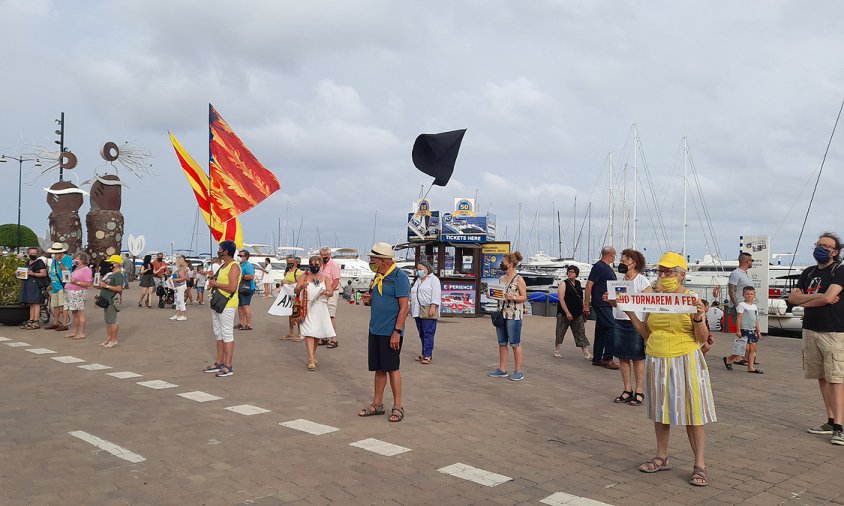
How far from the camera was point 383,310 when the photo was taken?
6.79 m

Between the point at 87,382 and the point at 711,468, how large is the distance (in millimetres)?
7573

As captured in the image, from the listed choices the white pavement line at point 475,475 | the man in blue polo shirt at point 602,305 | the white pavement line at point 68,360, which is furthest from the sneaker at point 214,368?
the man in blue polo shirt at point 602,305

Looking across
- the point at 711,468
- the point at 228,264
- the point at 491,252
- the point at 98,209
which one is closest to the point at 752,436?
the point at 711,468

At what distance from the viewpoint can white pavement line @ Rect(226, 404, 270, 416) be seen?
689 cm

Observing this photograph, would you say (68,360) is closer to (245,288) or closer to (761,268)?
(245,288)

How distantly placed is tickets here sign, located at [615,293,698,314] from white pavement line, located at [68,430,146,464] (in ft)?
13.3

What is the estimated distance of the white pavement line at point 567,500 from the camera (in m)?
4.31

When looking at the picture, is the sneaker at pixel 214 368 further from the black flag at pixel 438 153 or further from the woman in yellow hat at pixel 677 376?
the woman in yellow hat at pixel 677 376

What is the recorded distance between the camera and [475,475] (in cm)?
491

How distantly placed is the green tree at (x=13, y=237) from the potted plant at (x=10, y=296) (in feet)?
189

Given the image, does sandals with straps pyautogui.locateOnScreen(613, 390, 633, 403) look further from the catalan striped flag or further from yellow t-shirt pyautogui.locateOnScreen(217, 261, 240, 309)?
the catalan striped flag

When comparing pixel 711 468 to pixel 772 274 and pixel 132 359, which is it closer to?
pixel 132 359

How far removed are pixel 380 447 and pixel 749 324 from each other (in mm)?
7406

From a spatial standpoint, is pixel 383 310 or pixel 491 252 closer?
pixel 383 310
